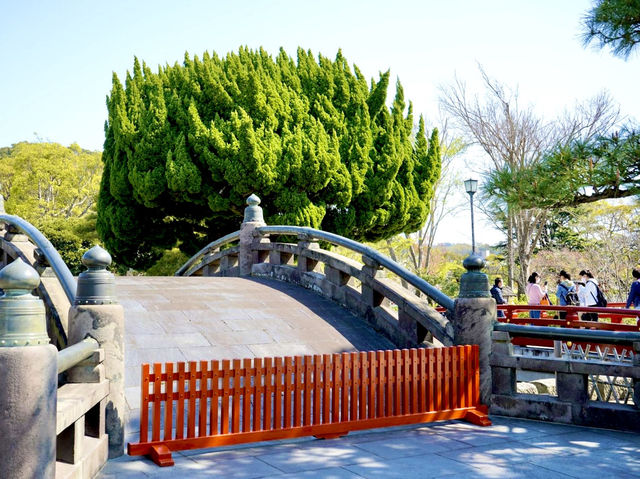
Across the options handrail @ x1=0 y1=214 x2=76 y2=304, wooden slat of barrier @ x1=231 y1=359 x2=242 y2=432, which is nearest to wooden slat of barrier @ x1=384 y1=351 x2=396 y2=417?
wooden slat of barrier @ x1=231 y1=359 x2=242 y2=432

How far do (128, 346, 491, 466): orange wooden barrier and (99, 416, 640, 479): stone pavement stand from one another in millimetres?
146

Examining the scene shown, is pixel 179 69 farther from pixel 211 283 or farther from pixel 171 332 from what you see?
pixel 171 332

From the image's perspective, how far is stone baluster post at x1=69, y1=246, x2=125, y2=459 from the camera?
5.30 m

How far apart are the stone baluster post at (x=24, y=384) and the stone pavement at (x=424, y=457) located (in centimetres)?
129

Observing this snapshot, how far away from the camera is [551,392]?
33.0ft

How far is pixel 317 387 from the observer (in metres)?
6.11

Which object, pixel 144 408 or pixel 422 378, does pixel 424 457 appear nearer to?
pixel 422 378

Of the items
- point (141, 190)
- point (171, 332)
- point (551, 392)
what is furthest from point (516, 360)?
point (141, 190)

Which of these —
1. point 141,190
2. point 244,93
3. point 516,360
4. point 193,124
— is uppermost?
point 244,93

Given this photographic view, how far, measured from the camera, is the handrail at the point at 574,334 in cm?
666

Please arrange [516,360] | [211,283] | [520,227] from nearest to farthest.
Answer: [516,360] → [211,283] → [520,227]

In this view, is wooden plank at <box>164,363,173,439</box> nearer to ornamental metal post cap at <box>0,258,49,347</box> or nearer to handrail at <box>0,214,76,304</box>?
handrail at <box>0,214,76,304</box>

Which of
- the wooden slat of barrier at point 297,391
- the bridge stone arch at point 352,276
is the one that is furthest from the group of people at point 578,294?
the wooden slat of barrier at point 297,391

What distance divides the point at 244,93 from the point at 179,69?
10.6 feet
